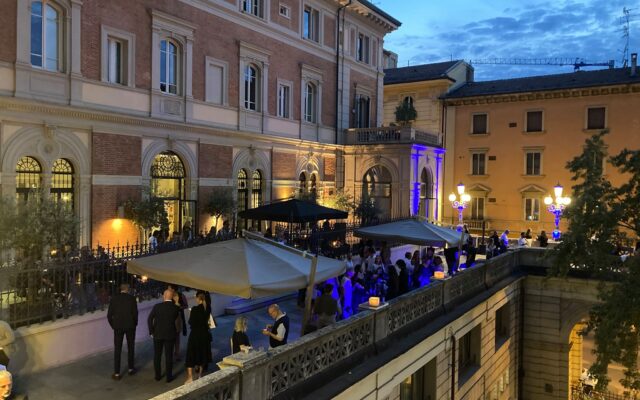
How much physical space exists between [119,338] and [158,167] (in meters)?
11.9

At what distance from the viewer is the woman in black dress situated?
8.62 m

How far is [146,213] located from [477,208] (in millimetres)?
28023

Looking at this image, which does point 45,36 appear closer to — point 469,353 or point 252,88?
point 252,88

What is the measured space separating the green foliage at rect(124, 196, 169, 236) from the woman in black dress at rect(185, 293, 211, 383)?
990 cm

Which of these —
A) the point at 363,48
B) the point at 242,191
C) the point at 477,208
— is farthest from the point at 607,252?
the point at 477,208

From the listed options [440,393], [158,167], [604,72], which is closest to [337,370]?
[440,393]

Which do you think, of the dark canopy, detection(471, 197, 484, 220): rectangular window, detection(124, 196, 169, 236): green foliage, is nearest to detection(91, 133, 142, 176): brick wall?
detection(124, 196, 169, 236): green foliage

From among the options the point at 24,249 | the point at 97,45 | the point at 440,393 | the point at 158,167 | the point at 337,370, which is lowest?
the point at 440,393

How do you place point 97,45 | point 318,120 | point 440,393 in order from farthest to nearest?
point 318,120, point 97,45, point 440,393

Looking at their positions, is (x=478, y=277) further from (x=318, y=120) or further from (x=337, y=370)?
(x=318, y=120)

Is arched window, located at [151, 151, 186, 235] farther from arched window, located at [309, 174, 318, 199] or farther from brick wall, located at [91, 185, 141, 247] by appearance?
arched window, located at [309, 174, 318, 199]

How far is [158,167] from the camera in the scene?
19875mm

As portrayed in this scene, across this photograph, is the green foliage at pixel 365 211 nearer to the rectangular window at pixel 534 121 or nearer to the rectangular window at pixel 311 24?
the rectangular window at pixel 311 24

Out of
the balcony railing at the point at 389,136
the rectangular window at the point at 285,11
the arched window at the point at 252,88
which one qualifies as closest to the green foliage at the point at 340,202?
the balcony railing at the point at 389,136
